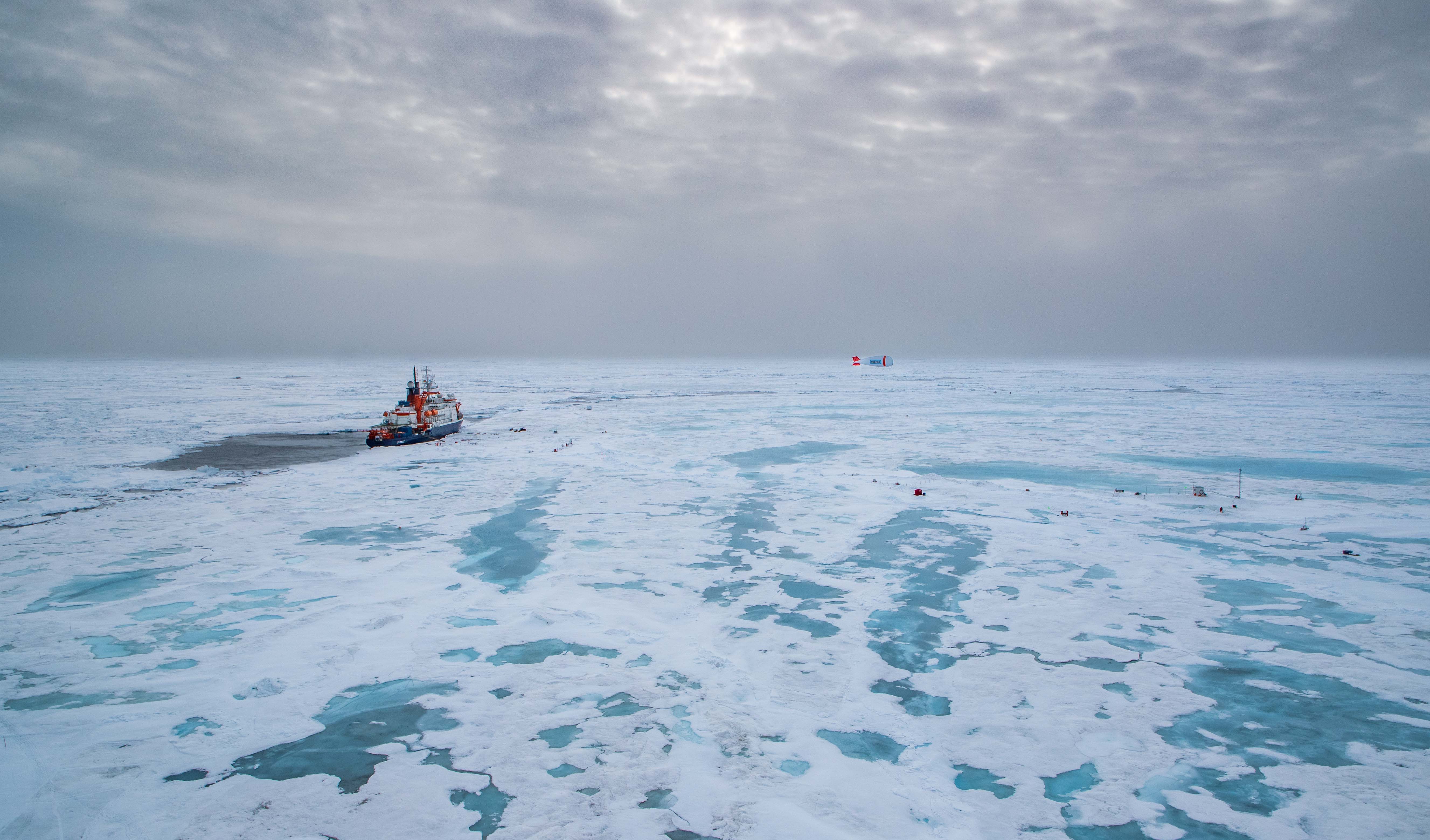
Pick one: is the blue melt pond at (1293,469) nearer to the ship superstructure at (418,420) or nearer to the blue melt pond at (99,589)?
the blue melt pond at (99,589)

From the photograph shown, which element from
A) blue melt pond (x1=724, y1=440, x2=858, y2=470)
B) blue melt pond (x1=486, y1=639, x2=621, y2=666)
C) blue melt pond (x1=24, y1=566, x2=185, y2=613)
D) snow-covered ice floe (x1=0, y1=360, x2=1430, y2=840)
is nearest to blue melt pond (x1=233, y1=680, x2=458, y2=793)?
snow-covered ice floe (x1=0, y1=360, x2=1430, y2=840)

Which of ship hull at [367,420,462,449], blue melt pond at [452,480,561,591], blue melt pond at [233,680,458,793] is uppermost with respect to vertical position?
ship hull at [367,420,462,449]

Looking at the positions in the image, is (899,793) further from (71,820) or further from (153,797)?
(71,820)

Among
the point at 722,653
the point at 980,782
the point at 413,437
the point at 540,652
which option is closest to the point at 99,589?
the point at 540,652

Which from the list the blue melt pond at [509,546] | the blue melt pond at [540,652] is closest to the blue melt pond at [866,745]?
the blue melt pond at [540,652]

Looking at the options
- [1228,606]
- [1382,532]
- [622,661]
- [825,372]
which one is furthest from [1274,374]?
[622,661]

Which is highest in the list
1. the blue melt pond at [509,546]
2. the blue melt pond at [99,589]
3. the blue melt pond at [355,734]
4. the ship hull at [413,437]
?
the ship hull at [413,437]

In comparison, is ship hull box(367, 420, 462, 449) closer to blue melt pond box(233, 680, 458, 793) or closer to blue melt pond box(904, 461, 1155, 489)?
blue melt pond box(904, 461, 1155, 489)
